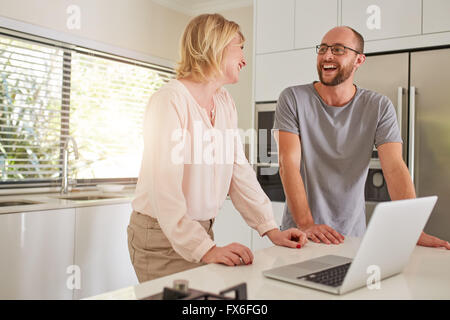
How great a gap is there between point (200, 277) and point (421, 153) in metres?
2.21

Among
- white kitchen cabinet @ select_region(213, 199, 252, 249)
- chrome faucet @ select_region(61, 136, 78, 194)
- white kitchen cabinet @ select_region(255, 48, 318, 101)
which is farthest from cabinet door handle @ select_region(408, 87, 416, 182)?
chrome faucet @ select_region(61, 136, 78, 194)

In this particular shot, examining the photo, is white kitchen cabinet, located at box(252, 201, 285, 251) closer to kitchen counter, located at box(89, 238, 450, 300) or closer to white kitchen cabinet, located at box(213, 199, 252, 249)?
white kitchen cabinet, located at box(213, 199, 252, 249)

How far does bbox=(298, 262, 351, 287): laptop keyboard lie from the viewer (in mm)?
908

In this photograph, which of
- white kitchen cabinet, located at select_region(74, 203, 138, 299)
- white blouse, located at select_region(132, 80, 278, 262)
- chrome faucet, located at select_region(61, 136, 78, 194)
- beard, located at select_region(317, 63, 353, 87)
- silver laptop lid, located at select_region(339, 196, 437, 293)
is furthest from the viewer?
chrome faucet, located at select_region(61, 136, 78, 194)

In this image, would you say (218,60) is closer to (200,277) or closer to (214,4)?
(200,277)

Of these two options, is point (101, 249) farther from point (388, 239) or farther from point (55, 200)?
point (388, 239)

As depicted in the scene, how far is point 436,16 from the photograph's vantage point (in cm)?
273

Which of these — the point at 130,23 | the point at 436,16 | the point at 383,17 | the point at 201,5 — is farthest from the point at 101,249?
the point at 201,5

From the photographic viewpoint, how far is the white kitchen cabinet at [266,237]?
130 inches

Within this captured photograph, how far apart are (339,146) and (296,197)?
0.30 meters

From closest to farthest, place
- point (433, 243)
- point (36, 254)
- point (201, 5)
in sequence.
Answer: point (433, 243) < point (36, 254) < point (201, 5)

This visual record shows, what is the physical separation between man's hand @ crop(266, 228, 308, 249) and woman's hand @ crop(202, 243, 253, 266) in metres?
0.25

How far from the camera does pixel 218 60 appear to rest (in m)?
1.32

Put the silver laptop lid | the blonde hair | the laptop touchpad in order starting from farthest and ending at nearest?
the blonde hair, the laptop touchpad, the silver laptop lid
